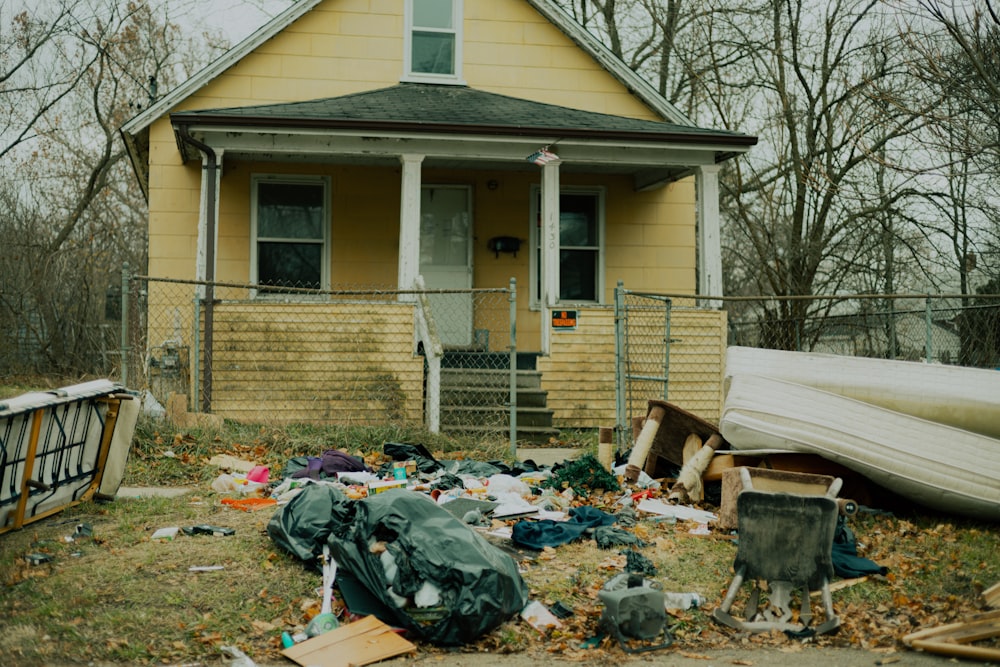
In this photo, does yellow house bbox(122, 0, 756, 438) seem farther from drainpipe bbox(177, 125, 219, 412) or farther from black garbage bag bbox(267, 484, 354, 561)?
black garbage bag bbox(267, 484, 354, 561)

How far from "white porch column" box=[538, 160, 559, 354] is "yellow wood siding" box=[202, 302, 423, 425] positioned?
1.86m

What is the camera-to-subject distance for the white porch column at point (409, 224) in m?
11.8

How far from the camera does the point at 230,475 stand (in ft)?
27.3

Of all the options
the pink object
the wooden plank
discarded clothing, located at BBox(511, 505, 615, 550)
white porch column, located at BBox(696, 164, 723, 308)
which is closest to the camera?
the wooden plank

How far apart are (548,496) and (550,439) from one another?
13.1ft

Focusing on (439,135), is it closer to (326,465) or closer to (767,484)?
(326,465)

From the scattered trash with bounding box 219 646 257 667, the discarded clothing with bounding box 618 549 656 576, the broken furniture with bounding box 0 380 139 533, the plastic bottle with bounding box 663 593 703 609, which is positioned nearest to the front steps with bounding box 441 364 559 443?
the broken furniture with bounding box 0 380 139 533

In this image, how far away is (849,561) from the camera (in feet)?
19.7

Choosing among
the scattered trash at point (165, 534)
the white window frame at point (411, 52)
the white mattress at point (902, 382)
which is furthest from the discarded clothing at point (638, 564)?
the white window frame at point (411, 52)

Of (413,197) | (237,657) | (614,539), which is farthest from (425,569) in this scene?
(413,197)

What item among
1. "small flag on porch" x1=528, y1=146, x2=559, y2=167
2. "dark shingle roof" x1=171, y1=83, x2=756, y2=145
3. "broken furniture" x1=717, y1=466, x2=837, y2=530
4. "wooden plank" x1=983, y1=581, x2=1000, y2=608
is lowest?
"wooden plank" x1=983, y1=581, x2=1000, y2=608

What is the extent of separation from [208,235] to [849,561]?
8822 millimetres

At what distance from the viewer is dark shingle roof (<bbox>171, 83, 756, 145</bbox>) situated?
1141 centimetres

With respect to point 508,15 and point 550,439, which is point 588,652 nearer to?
point 550,439
